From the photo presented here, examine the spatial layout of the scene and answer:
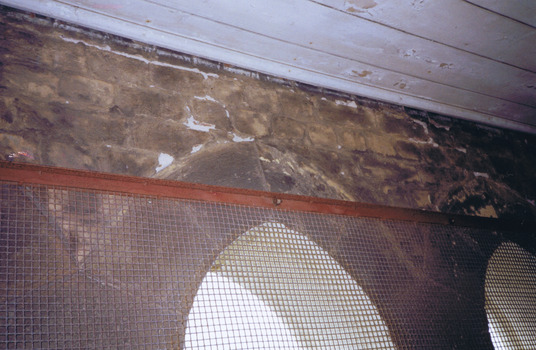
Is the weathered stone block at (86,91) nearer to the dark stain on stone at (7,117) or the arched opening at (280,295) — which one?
the dark stain on stone at (7,117)

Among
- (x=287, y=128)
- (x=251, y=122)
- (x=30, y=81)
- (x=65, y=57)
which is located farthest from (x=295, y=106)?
(x=30, y=81)

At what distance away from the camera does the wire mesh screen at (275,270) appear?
1.58 meters

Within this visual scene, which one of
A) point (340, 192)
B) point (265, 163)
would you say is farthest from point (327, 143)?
point (265, 163)

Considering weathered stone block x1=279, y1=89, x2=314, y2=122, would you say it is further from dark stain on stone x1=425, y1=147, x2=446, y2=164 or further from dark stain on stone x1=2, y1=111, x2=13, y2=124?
dark stain on stone x1=2, y1=111, x2=13, y2=124

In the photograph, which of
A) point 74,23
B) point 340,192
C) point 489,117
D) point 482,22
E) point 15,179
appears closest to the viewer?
point 15,179

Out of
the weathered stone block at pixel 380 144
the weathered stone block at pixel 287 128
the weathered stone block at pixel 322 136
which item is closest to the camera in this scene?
the weathered stone block at pixel 287 128

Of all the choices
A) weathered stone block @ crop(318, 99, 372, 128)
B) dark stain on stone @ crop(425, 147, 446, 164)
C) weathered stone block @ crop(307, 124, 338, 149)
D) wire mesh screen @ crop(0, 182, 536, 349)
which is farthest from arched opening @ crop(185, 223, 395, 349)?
dark stain on stone @ crop(425, 147, 446, 164)

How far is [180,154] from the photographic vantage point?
218 cm

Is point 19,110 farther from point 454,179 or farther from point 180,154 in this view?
point 454,179

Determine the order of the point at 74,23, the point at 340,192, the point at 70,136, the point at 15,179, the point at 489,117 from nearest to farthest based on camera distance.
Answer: the point at 15,179, the point at 70,136, the point at 74,23, the point at 340,192, the point at 489,117

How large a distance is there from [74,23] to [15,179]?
125 centimetres

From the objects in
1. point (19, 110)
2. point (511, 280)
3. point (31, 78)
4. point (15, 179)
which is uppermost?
point (31, 78)

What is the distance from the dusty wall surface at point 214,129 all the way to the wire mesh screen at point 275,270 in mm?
302

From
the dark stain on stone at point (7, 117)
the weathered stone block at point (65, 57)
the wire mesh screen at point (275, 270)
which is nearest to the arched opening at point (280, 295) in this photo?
the wire mesh screen at point (275, 270)
